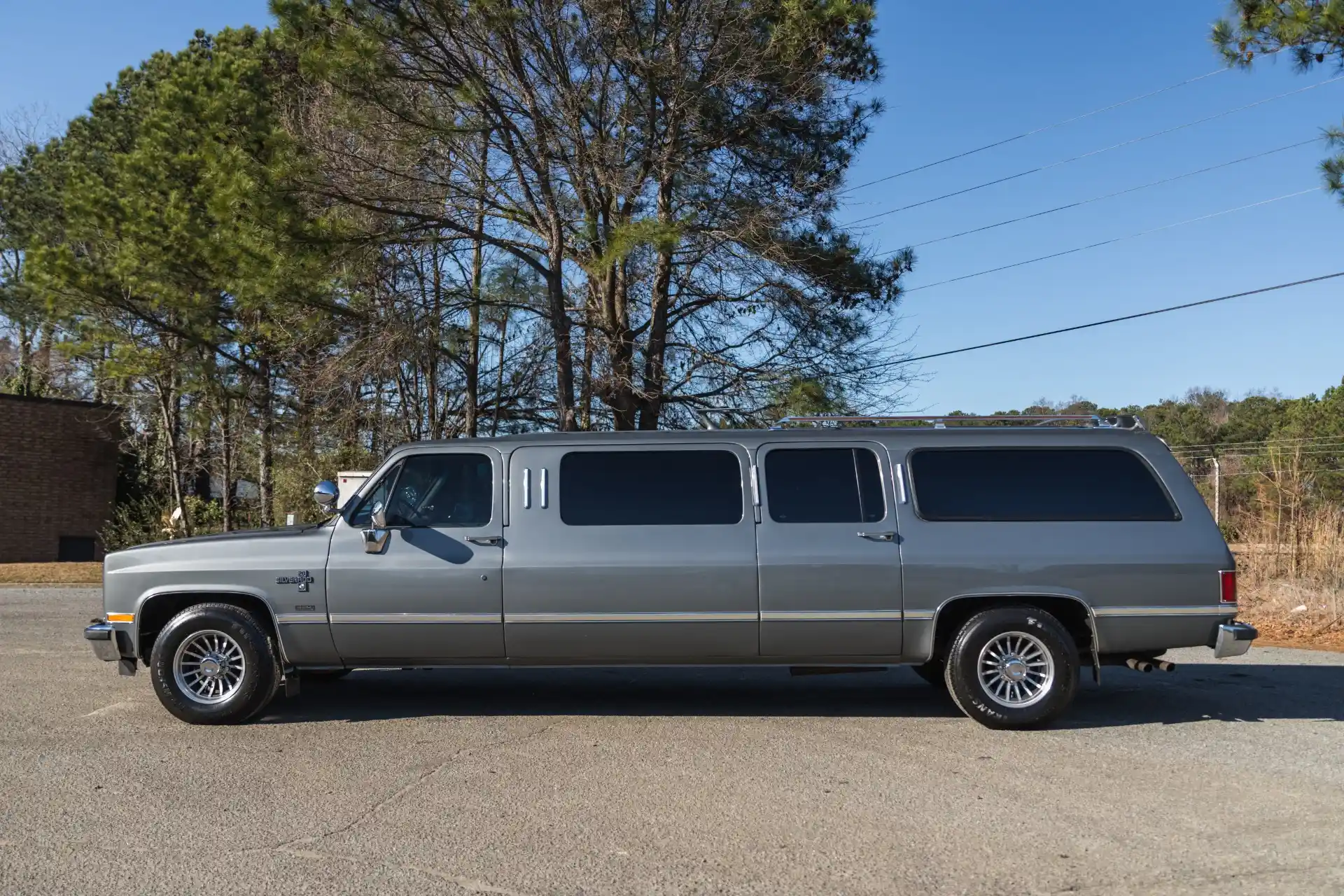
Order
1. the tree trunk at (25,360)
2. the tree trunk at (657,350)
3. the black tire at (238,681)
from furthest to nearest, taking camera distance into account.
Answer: the tree trunk at (25,360) → the tree trunk at (657,350) → the black tire at (238,681)

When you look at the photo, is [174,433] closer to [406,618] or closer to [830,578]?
[406,618]

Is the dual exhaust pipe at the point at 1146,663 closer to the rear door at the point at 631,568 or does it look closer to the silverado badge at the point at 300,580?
the rear door at the point at 631,568

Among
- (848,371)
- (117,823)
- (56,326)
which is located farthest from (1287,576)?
(56,326)

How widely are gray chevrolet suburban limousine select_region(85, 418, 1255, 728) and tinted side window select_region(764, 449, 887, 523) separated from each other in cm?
2

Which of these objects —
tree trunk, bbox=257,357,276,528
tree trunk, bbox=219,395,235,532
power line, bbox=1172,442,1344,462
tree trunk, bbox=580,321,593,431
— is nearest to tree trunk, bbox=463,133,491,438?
tree trunk, bbox=580,321,593,431

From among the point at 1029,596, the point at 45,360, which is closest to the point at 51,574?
the point at 45,360

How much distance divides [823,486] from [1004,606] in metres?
1.45

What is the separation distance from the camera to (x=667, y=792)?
235 inches

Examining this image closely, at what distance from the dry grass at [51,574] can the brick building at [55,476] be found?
5.00 meters

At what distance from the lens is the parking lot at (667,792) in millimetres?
4758

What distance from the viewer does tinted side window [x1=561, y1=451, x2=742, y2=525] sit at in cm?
773

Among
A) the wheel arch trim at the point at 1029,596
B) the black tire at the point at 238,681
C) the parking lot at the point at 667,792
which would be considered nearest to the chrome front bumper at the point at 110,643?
the black tire at the point at 238,681

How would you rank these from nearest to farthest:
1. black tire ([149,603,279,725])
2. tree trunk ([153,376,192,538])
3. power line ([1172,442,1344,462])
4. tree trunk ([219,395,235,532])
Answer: black tire ([149,603,279,725])
tree trunk ([219,395,235,532])
tree trunk ([153,376,192,538])
power line ([1172,442,1344,462])

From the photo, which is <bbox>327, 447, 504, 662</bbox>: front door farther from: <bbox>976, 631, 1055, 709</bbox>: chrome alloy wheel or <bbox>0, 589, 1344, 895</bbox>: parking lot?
<bbox>976, 631, 1055, 709</bbox>: chrome alloy wheel
